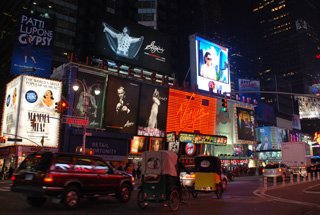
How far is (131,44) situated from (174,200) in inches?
1446

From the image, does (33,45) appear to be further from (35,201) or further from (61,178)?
(61,178)

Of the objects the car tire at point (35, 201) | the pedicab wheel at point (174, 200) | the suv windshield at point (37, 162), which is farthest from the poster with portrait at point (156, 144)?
the suv windshield at point (37, 162)

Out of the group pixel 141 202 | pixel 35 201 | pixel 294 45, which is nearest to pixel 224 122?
pixel 141 202

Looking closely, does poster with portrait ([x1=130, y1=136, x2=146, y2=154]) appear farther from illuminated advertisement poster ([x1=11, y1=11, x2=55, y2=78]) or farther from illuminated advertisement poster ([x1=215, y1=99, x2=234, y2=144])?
illuminated advertisement poster ([x1=215, y1=99, x2=234, y2=144])

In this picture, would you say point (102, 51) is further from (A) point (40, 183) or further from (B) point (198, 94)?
(A) point (40, 183)

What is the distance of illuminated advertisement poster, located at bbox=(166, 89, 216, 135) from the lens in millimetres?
45688

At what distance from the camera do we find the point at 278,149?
82.9 meters

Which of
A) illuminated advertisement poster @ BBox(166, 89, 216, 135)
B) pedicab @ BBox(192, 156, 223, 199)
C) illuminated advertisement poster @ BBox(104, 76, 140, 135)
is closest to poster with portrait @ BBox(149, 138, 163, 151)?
illuminated advertisement poster @ BBox(166, 89, 216, 135)

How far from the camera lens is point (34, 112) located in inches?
1364

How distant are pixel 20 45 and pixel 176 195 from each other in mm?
33260

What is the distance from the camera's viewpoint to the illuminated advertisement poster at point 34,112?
111ft

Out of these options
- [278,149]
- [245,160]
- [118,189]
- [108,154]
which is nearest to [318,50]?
[278,149]

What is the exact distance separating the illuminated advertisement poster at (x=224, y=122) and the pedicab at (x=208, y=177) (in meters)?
38.4

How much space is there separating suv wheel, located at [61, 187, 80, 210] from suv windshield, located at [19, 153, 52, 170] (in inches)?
49.9
